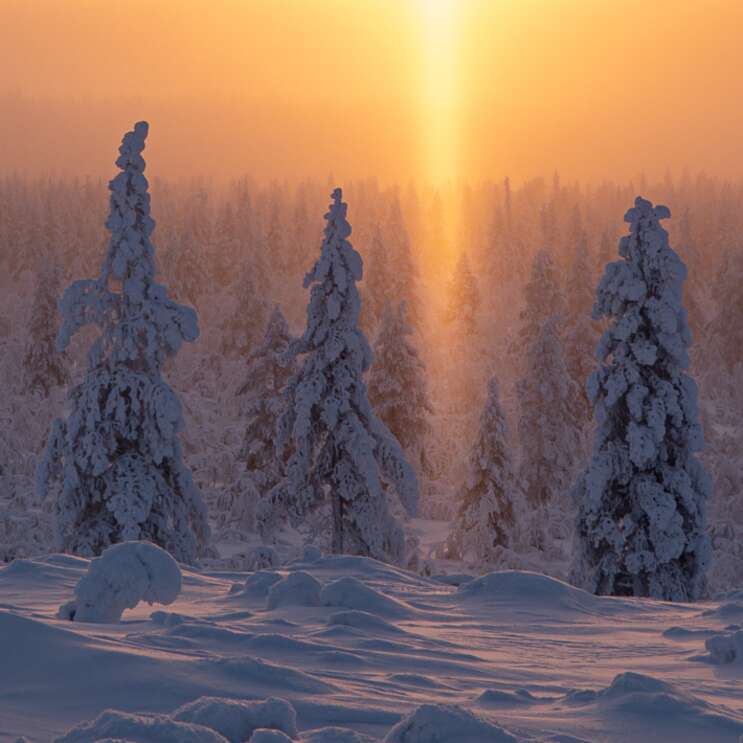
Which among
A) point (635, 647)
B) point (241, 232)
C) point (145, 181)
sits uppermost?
point (241, 232)

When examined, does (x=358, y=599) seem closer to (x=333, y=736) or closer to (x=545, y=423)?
(x=333, y=736)

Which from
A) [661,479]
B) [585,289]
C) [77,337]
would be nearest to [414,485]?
[661,479]

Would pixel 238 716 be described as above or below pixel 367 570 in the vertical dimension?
above

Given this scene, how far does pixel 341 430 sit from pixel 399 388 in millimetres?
14865

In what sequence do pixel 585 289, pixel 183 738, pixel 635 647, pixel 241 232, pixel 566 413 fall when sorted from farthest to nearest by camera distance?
1. pixel 241 232
2. pixel 585 289
3. pixel 566 413
4. pixel 635 647
5. pixel 183 738

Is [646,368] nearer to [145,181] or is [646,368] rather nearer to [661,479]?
[661,479]

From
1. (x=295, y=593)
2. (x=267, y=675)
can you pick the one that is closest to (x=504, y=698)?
(x=267, y=675)

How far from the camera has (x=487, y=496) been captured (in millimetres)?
31328

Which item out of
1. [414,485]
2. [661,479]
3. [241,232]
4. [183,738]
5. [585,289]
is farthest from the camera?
[241,232]

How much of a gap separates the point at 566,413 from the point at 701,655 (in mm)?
33550

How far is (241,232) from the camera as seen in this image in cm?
10669

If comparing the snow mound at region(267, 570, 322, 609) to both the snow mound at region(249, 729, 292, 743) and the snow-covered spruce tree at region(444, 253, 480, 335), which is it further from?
the snow-covered spruce tree at region(444, 253, 480, 335)

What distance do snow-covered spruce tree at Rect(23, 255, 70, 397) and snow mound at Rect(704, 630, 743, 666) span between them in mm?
50837

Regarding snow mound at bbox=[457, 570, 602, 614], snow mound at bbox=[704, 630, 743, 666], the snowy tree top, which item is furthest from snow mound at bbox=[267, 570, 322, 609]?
the snowy tree top
